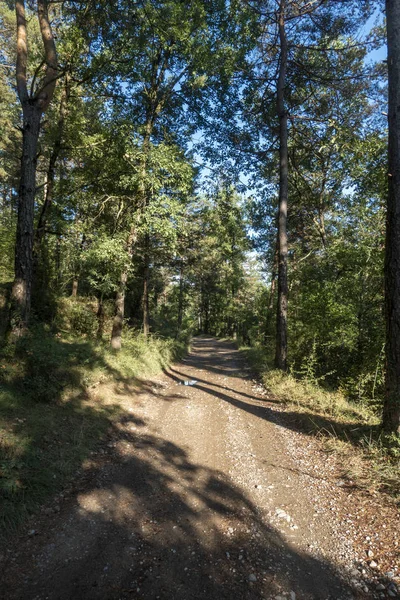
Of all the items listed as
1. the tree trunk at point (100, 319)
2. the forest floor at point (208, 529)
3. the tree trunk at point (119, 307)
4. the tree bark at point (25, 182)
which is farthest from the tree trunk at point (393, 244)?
the tree trunk at point (100, 319)

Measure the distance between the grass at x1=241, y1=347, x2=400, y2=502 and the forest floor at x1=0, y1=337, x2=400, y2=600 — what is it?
0.91ft

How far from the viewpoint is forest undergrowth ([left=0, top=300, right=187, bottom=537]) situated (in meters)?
3.53

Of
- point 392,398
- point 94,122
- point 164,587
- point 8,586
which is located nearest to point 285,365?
point 392,398

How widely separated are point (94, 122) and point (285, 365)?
37.6ft

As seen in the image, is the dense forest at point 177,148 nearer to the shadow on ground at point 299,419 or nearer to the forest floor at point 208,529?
the shadow on ground at point 299,419

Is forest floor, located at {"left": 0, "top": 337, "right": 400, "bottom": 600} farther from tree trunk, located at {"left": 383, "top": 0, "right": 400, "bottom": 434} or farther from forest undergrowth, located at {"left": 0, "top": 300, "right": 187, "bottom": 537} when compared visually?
tree trunk, located at {"left": 383, "top": 0, "right": 400, "bottom": 434}

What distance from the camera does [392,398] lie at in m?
4.73

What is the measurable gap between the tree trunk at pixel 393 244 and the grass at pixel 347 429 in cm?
50

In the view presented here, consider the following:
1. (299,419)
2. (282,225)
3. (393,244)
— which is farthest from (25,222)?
(282,225)

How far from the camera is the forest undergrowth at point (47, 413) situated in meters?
3.53

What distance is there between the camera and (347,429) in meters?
5.64

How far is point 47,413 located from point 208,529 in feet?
11.7

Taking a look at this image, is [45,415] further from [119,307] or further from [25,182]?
[119,307]

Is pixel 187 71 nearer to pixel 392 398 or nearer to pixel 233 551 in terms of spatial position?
pixel 392 398
